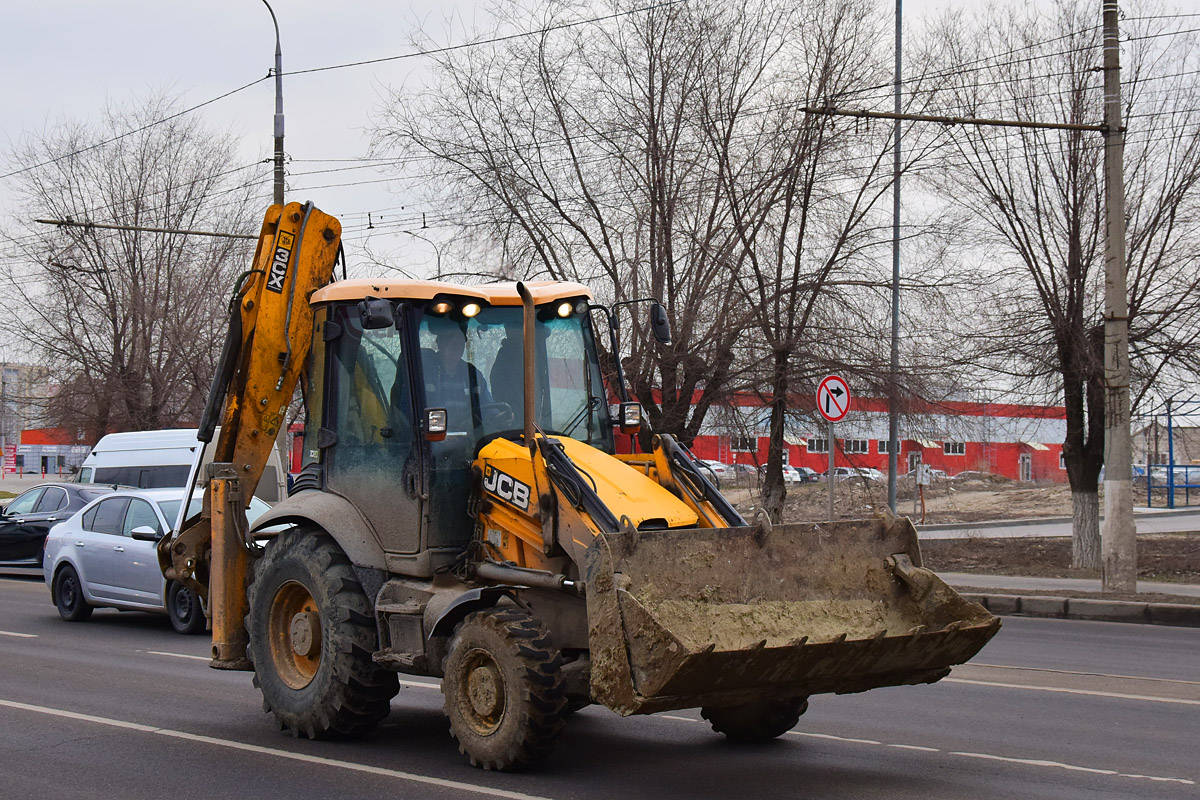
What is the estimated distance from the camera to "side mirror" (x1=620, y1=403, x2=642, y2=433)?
853 cm

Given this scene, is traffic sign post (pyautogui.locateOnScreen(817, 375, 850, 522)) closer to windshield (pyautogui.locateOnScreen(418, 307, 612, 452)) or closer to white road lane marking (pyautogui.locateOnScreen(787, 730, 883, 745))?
white road lane marking (pyautogui.locateOnScreen(787, 730, 883, 745))

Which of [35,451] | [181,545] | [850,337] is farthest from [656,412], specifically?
[35,451]

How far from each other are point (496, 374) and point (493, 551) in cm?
117

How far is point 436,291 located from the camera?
8.10 metres

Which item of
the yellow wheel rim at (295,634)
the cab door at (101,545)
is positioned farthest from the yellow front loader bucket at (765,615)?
the cab door at (101,545)

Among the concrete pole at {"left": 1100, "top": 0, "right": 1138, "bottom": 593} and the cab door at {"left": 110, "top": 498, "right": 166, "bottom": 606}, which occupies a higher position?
the concrete pole at {"left": 1100, "top": 0, "right": 1138, "bottom": 593}

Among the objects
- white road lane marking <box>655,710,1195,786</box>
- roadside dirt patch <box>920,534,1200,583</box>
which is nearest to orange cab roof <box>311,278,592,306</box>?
white road lane marking <box>655,710,1195,786</box>

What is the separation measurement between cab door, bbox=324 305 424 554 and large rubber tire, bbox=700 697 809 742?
2.19 m

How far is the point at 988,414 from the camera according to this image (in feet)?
78.5

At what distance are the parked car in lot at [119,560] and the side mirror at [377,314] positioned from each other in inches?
299

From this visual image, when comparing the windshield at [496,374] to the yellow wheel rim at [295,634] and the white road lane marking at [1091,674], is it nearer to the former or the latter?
the yellow wheel rim at [295,634]

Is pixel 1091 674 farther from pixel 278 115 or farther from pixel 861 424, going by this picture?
pixel 278 115

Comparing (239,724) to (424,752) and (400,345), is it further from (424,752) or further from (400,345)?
(400,345)

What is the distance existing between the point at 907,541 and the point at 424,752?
10.5ft
